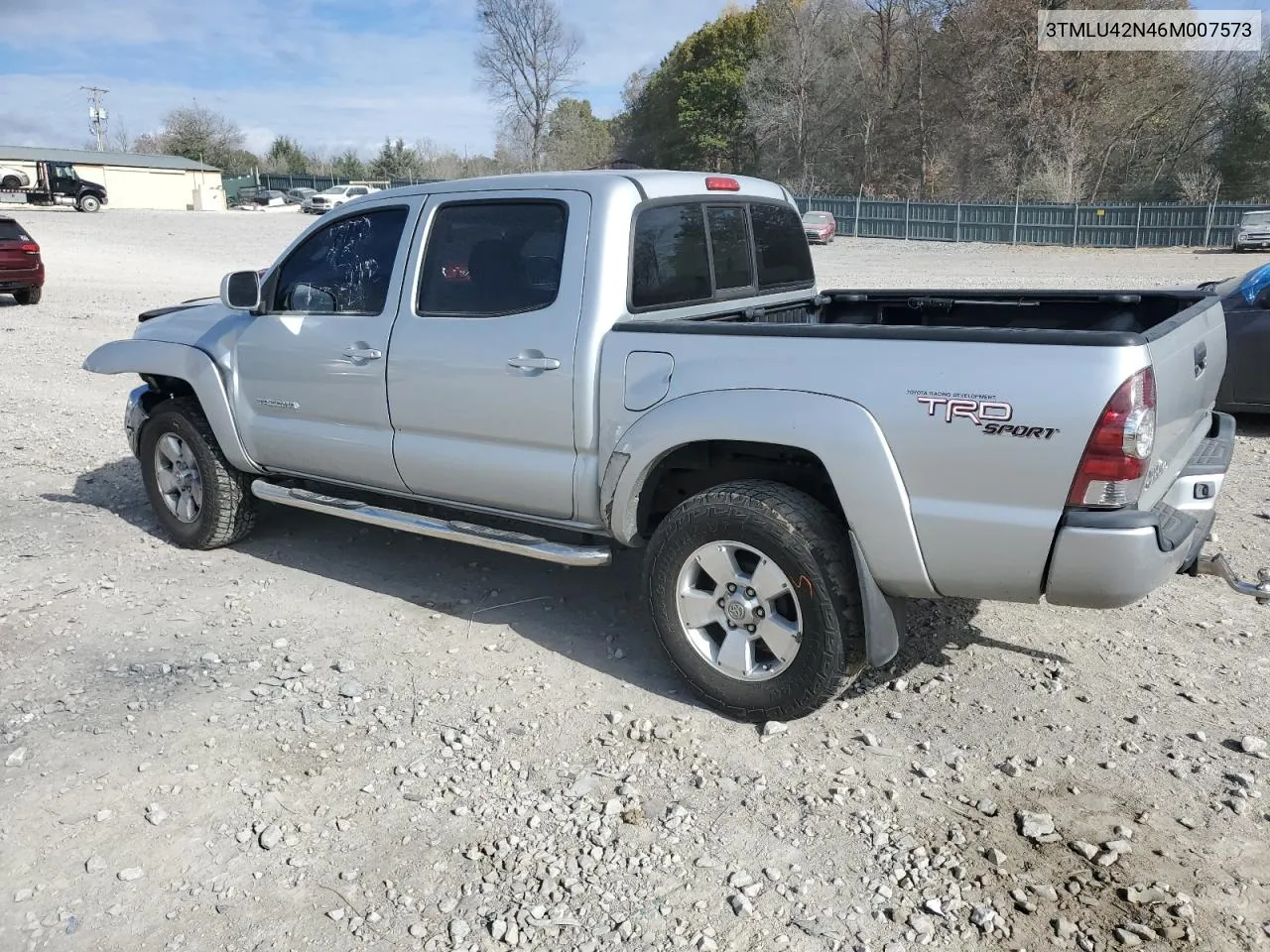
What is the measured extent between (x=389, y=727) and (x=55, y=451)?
5.77 meters

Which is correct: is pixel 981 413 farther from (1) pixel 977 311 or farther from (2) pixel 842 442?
(1) pixel 977 311

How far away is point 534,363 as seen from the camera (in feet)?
13.8

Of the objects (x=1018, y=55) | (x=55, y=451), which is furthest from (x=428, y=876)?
(x=1018, y=55)

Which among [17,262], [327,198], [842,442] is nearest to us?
[842,442]

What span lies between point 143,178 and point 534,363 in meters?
67.5

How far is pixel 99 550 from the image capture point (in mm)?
5969

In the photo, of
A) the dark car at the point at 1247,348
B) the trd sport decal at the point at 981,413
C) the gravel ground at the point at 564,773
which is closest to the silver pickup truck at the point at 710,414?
the trd sport decal at the point at 981,413

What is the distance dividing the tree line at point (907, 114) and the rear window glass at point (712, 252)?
92.5ft

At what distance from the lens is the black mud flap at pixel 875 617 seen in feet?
11.7

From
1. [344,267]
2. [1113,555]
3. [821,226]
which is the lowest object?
[1113,555]

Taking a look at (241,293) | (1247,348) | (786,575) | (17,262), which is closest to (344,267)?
(241,293)

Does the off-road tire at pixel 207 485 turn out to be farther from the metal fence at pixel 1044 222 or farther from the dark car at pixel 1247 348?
the metal fence at pixel 1044 222

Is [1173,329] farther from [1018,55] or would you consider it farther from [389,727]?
[1018,55]

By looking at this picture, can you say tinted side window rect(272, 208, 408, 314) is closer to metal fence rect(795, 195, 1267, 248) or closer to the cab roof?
the cab roof
